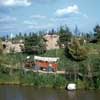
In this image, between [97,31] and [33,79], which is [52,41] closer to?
[97,31]

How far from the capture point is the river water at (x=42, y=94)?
42000 mm

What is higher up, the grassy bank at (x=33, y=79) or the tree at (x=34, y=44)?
the tree at (x=34, y=44)

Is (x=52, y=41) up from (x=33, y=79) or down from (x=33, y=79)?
up

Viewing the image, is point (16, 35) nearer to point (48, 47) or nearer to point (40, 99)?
point (48, 47)

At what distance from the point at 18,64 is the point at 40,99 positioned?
1586cm

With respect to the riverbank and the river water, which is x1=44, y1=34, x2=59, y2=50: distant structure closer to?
the riverbank

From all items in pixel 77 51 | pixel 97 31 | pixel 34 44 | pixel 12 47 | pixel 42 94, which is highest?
pixel 97 31

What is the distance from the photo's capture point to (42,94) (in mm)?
44688

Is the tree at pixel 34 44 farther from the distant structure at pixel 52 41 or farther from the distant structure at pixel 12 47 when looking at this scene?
the distant structure at pixel 52 41

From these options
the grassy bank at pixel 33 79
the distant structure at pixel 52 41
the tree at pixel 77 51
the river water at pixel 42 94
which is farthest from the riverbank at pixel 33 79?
the distant structure at pixel 52 41

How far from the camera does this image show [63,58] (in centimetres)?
5919

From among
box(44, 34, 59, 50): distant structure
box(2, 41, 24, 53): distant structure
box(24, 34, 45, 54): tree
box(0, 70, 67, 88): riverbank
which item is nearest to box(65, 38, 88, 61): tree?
box(0, 70, 67, 88): riverbank

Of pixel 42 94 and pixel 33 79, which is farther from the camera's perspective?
pixel 33 79

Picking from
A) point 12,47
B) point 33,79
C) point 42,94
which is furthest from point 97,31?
point 42,94
